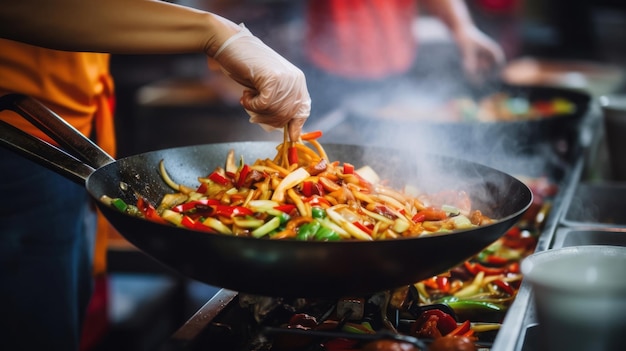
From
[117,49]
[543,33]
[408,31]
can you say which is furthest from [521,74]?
[117,49]

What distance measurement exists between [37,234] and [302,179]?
1.39m

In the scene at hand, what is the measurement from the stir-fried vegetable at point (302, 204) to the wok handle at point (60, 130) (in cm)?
21

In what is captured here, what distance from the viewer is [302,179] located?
1.98m

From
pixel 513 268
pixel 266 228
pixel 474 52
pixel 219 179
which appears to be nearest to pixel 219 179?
pixel 219 179

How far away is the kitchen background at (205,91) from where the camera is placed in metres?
4.69

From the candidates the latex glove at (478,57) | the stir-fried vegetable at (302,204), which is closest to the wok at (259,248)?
the stir-fried vegetable at (302,204)

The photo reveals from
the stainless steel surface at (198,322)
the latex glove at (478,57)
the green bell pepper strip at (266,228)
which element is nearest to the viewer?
the stainless steel surface at (198,322)

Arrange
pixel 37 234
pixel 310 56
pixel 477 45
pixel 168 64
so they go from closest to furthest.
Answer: pixel 37 234 < pixel 477 45 < pixel 310 56 < pixel 168 64

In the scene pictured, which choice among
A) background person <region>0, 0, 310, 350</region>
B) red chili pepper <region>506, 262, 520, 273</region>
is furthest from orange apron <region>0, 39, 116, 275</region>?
red chili pepper <region>506, 262, 520, 273</region>

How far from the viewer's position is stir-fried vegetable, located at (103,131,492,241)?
5.80 ft

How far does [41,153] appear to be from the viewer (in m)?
1.79

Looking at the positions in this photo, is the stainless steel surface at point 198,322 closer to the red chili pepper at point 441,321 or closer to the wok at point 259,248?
the wok at point 259,248

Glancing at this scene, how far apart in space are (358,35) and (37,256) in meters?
3.03

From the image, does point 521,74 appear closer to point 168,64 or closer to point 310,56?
point 310,56
